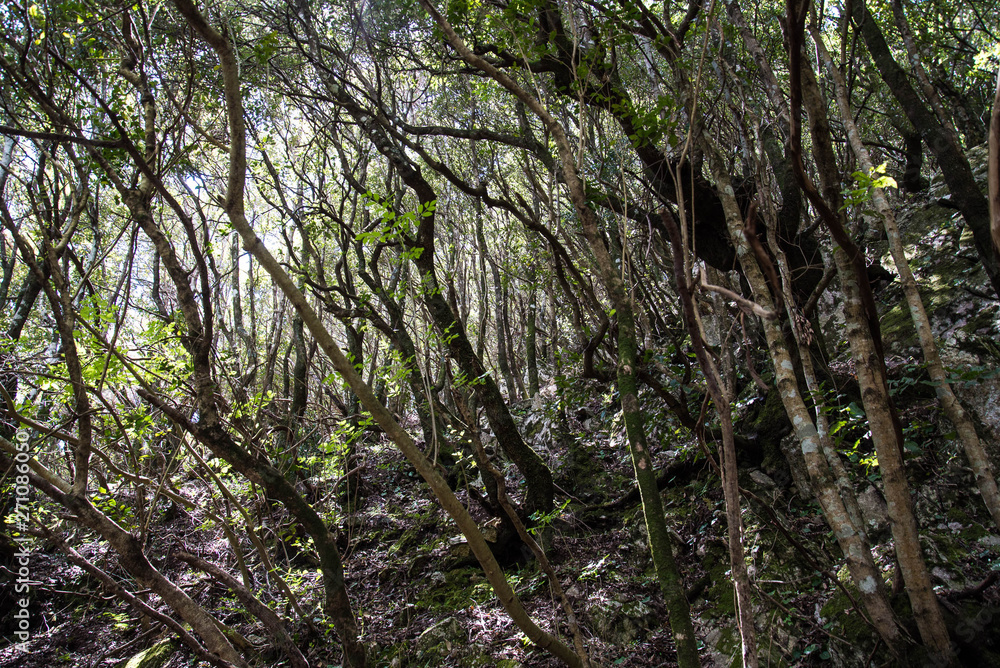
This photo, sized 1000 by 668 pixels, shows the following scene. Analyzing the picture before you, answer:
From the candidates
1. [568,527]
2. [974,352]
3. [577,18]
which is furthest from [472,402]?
[974,352]

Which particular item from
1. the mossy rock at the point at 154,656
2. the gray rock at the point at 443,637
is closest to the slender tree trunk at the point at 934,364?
the gray rock at the point at 443,637

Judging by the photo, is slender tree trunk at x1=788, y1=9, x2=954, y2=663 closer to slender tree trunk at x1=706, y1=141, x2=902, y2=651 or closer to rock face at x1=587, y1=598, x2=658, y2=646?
slender tree trunk at x1=706, y1=141, x2=902, y2=651

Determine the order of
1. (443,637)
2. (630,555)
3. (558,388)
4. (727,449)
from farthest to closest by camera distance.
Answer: (558,388) < (630,555) < (443,637) < (727,449)

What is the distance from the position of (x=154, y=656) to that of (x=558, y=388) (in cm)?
543

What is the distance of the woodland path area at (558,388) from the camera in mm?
3133

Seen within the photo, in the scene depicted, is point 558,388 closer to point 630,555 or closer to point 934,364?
point 630,555

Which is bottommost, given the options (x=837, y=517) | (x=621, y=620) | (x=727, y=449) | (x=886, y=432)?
(x=621, y=620)

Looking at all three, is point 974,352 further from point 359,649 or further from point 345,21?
point 345,21

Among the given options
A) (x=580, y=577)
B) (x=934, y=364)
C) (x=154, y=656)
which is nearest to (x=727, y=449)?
(x=934, y=364)

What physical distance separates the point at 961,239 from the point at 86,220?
13646 millimetres

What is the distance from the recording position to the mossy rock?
5.86m

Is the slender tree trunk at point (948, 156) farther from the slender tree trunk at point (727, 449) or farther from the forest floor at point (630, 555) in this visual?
the slender tree trunk at point (727, 449)

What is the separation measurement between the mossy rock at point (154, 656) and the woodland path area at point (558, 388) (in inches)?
1.2

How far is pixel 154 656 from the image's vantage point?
19.5 ft
